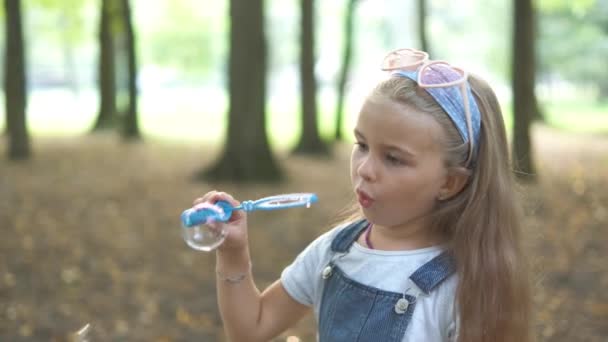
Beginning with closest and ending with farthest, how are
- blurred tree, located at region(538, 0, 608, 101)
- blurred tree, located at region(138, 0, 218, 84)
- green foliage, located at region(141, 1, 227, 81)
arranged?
blurred tree, located at region(538, 0, 608, 101), blurred tree, located at region(138, 0, 218, 84), green foliage, located at region(141, 1, 227, 81)

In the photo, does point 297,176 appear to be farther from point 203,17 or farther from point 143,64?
point 143,64

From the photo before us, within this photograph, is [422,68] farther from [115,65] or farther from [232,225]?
[115,65]

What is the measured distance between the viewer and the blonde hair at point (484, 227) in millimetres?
1821

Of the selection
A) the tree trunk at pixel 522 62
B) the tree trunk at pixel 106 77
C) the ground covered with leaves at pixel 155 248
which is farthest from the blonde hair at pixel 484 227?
the tree trunk at pixel 106 77

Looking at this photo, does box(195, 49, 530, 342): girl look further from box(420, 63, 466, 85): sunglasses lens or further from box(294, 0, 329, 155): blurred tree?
box(294, 0, 329, 155): blurred tree

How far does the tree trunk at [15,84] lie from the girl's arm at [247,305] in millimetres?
11321

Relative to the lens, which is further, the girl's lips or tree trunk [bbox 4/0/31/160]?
tree trunk [bbox 4/0/31/160]

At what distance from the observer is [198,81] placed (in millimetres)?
60625

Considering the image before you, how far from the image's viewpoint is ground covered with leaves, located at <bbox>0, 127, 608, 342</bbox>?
5340 mm

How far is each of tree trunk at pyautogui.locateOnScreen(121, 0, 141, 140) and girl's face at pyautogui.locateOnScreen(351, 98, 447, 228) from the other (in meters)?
16.2

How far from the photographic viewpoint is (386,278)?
6.29ft

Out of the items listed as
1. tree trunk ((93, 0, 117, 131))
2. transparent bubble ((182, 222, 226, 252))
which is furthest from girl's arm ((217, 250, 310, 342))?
tree trunk ((93, 0, 117, 131))

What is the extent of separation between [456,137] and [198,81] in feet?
196

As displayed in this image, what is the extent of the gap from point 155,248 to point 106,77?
1478cm
